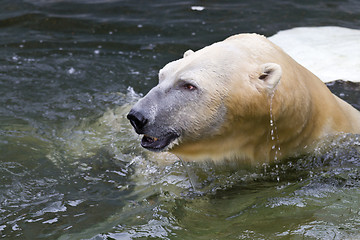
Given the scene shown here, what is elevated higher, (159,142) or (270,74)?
(270,74)

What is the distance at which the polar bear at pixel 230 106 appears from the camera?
293cm

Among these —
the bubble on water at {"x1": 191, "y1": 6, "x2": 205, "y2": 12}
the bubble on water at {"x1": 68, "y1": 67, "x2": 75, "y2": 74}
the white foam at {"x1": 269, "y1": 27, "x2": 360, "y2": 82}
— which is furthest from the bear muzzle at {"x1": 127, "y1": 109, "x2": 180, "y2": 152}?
the bubble on water at {"x1": 191, "y1": 6, "x2": 205, "y2": 12}

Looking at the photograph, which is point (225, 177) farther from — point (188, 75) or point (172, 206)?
point (188, 75)

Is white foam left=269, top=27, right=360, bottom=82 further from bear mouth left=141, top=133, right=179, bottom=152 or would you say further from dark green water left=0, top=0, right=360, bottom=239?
bear mouth left=141, top=133, right=179, bottom=152

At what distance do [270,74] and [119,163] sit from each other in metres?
1.40

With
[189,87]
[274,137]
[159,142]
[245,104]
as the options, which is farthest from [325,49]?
[159,142]

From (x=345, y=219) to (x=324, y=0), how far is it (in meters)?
5.66

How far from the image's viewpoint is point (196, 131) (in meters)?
2.98

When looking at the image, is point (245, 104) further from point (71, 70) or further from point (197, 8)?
point (197, 8)

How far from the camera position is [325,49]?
5.40 metres

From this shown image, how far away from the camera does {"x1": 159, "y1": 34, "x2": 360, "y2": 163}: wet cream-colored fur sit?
296 centimetres

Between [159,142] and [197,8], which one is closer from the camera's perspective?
[159,142]

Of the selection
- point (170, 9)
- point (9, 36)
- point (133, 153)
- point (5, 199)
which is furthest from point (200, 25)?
point (5, 199)

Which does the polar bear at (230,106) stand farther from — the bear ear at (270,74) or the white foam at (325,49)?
the white foam at (325,49)
